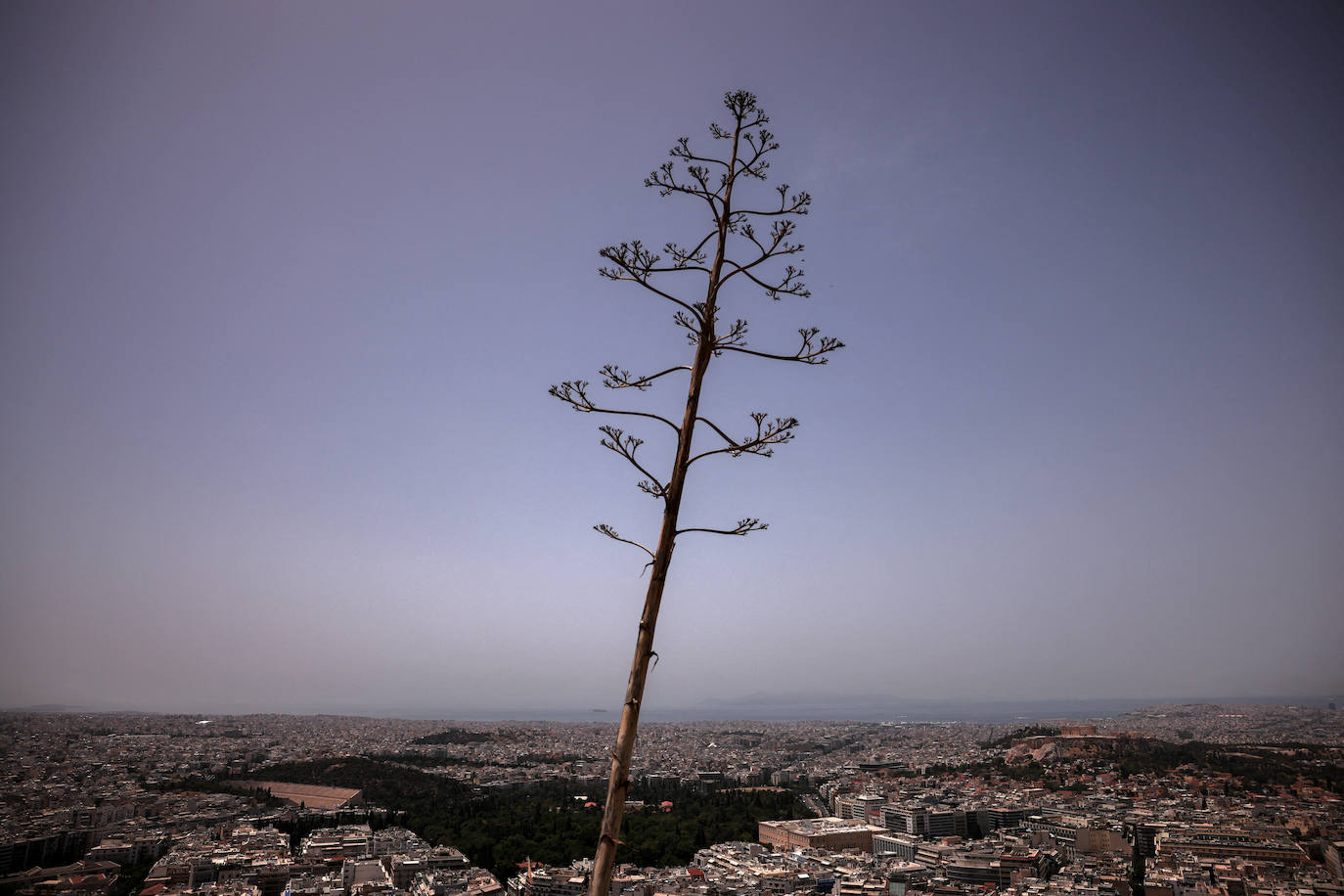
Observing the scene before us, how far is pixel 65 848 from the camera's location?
1321 centimetres

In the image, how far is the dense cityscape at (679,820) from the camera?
508 inches

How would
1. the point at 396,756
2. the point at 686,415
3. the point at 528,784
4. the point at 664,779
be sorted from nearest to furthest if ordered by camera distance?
the point at 686,415, the point at 528,784, the point at 664,779, the point at 396,756

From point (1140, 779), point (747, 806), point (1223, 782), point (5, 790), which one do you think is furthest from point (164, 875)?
point (1140, 779)

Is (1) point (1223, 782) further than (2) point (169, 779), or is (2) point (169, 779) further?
(2) point (169, 779)

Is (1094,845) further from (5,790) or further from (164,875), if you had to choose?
(5,790)

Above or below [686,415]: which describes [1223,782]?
below

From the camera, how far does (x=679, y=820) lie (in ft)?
67.3

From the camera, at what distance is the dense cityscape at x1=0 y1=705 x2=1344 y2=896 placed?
508 inches

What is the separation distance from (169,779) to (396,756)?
12460mm

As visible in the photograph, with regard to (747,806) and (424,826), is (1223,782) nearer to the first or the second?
(747,806)

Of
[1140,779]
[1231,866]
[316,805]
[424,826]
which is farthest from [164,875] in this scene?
[1140,779]

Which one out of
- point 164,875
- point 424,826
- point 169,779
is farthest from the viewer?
point 169,779

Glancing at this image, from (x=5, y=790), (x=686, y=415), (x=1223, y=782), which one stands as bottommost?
(x=1223, y=782)

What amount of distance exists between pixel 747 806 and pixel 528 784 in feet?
31.0
